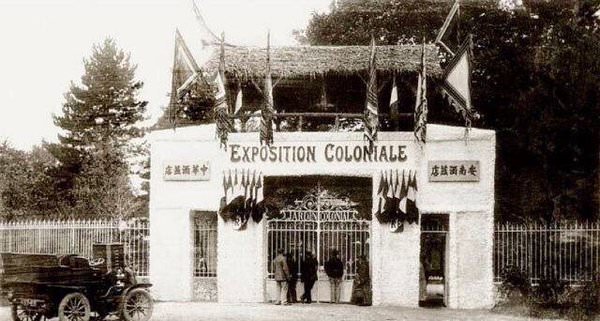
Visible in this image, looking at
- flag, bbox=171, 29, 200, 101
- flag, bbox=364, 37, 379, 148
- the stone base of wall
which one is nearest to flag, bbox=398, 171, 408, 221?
flag, bbox=364, 37, 379, 148

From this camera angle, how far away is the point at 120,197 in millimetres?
33719

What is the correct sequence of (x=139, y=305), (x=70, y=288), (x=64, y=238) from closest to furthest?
(x=70, y=288) → (x=139, y=305) → (x=64, y=238)

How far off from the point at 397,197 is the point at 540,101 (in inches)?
354

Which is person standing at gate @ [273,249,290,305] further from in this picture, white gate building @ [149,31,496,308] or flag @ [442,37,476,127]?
flag @ [442,37,476,127]

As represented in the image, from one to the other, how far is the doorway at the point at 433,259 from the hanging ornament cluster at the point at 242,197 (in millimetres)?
3985

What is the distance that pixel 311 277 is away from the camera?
17.7 m

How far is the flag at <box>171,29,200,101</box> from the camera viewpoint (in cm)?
A: 1819

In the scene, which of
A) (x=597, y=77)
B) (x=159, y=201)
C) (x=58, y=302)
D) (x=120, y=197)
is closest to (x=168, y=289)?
(x=159, y=201)

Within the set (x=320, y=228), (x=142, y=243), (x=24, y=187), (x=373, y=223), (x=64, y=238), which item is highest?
(x=24, y=187)

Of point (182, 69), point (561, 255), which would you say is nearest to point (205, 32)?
point (182, 69)

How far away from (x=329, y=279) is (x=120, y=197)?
18054mm

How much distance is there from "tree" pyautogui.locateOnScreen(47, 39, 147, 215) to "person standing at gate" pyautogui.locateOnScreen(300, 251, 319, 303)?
22473 mm

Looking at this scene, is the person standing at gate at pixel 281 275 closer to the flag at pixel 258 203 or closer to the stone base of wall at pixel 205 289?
the flag at pixel 258 203

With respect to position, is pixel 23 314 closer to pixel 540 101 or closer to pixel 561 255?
pixel 561 255
